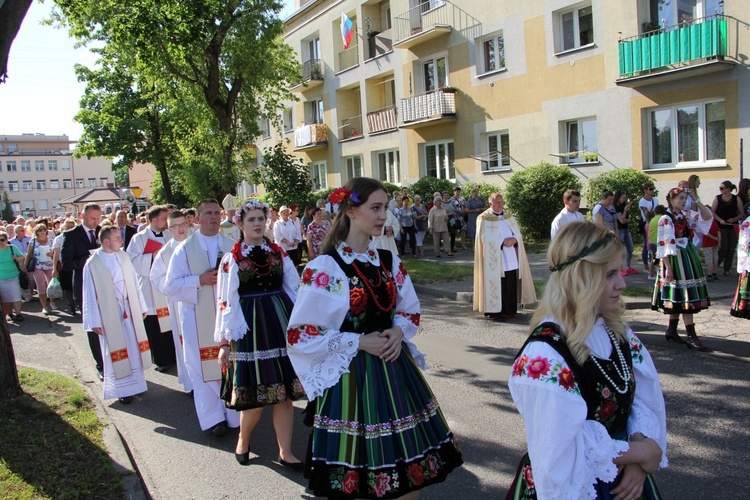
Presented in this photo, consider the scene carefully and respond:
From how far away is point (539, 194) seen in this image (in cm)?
1734

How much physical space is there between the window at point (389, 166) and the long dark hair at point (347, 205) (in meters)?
23.1

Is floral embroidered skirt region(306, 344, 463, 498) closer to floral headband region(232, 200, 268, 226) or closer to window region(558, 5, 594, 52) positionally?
floral headband region(232, 200, 268, 226)

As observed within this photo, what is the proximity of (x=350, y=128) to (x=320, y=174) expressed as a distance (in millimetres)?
3753

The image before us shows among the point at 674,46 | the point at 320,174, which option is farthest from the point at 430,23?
the point at 320,174

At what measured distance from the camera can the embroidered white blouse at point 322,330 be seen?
320cm

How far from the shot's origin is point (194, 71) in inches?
763

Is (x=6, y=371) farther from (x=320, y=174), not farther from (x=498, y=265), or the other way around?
(x=320, y=174)

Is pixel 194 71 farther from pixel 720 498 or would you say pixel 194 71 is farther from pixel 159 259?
pixel 720 498

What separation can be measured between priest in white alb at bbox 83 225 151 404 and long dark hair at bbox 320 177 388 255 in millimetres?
4307

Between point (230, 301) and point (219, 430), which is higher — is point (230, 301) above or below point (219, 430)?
above

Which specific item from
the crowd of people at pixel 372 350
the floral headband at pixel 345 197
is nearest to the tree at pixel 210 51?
the crowd of people at pixel 372 350

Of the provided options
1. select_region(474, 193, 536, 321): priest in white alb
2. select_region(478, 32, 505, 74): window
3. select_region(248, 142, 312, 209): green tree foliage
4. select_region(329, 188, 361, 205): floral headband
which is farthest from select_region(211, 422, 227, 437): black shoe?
select_region(478, 32, 505, 74): window

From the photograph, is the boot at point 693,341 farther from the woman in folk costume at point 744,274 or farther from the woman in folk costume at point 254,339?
the woman in folk costume at point 254,339

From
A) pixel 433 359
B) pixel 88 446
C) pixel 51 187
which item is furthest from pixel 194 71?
pixel 51 187
